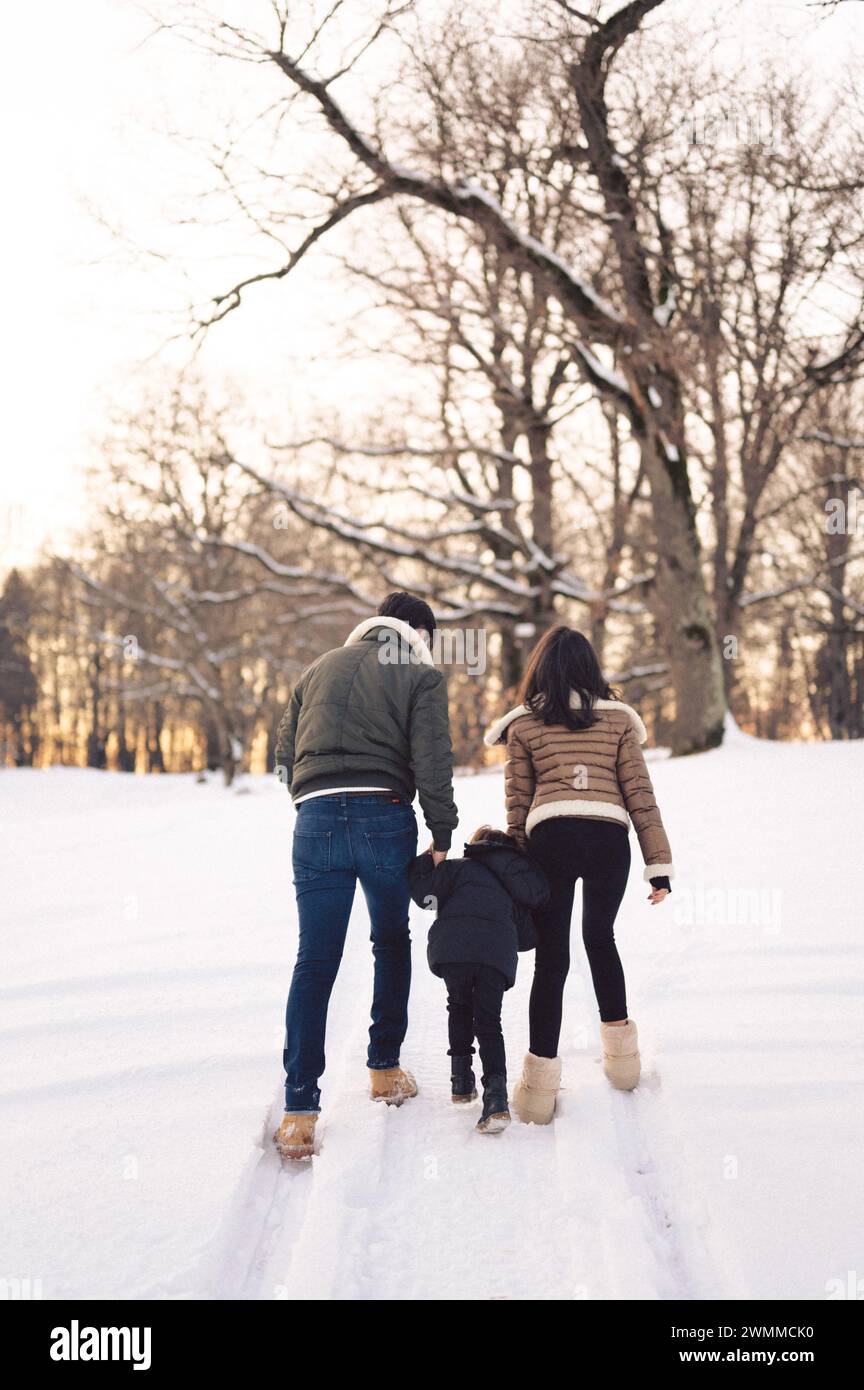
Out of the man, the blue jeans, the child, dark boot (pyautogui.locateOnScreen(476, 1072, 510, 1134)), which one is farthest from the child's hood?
dark boot (pyautogui.locateOnScreen(476, 1072, 510, 1134))

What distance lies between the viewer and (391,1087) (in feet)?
13.1

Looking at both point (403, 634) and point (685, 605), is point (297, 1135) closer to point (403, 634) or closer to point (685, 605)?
point (403, 634)

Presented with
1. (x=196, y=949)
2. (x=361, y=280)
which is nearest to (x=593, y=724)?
(x=196, y=949)

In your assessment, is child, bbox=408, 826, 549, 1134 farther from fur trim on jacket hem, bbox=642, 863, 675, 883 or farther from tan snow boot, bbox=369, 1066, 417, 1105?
fur trim on jacket hem, bbox=642, 863, 675, 883

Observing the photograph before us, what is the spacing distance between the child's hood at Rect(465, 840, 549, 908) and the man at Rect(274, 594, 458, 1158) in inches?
6.7

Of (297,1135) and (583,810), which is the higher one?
(583,810)

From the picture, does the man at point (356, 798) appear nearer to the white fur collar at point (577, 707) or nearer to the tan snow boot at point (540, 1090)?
the white fur collar at point (577, 707)

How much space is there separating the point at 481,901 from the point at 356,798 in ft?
1.99

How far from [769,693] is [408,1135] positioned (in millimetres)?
43311

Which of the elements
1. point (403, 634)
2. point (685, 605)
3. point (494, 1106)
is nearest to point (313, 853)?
point (403, 634)

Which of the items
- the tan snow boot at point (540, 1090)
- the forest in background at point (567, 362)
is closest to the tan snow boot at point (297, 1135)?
the tan snow boot at point (540, 1090)

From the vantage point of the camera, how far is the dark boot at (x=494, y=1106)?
3.71 metres

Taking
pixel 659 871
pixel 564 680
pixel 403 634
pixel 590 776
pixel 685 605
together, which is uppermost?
pixel 685 605
